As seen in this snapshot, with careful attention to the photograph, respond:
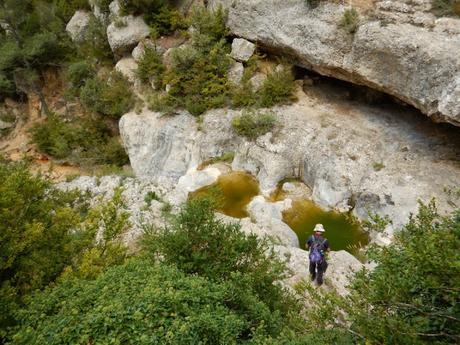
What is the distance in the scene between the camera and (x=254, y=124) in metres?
17.1

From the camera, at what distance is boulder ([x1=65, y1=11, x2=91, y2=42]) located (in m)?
26.5

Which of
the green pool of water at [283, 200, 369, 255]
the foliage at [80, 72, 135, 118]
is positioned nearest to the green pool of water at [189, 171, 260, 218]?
the green pool of water at [283, 200, 369, 255]

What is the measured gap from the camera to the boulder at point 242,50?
1872cm

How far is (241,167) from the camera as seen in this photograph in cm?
1689

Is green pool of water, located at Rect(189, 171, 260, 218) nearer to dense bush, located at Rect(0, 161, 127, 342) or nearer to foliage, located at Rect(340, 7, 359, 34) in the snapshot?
dense bush, located at Rect(0, 161, 127, 342)

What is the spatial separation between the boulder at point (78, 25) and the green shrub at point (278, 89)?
→ 16045 mm

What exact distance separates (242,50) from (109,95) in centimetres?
826

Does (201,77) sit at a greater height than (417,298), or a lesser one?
lesser

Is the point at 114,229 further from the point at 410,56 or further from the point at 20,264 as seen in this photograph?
the point at 410,56

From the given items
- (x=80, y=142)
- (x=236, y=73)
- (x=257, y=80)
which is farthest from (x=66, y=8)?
(x=257, y=80)

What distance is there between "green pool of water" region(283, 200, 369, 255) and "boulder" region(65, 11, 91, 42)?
2113 cm

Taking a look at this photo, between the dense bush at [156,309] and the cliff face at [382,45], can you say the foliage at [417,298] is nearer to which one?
the dense bush at [156,309]

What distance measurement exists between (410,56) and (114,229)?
1176 cm

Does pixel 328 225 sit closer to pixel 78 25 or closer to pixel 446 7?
pixel 446 7
